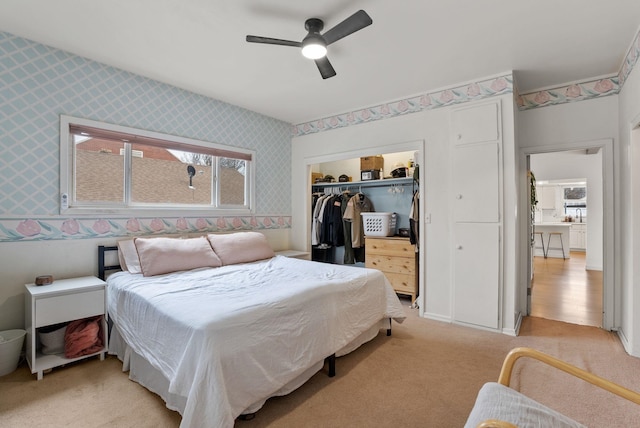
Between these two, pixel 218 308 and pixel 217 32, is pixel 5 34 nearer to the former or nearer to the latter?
pixel 217 32

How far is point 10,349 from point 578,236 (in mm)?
11946

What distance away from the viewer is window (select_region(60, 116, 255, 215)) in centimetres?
280

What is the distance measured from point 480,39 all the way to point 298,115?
8.39ft

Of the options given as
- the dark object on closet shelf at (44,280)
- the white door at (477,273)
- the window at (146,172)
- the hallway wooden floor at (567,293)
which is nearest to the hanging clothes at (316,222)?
the window at (146,172)

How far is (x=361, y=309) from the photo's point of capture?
2.53 m

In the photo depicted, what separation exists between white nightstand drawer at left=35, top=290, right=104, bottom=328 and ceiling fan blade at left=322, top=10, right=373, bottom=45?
8.71 feet

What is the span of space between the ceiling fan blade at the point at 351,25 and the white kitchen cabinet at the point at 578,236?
9.91 metres

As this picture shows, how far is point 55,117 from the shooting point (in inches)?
104

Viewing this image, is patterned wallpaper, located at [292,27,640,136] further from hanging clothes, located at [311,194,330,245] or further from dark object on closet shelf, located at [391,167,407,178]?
hanging clothes, located at [311,194,330,245]

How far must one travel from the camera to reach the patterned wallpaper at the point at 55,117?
2.42 m

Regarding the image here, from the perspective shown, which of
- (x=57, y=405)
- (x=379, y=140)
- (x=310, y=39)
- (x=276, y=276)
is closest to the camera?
(x=57, y=405)

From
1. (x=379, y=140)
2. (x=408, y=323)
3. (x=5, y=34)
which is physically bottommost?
(x=408, y=323)

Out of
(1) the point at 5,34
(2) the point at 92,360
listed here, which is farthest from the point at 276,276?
(1) the point at 5,34

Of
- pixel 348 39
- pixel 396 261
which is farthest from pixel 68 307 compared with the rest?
pixel 396 261
